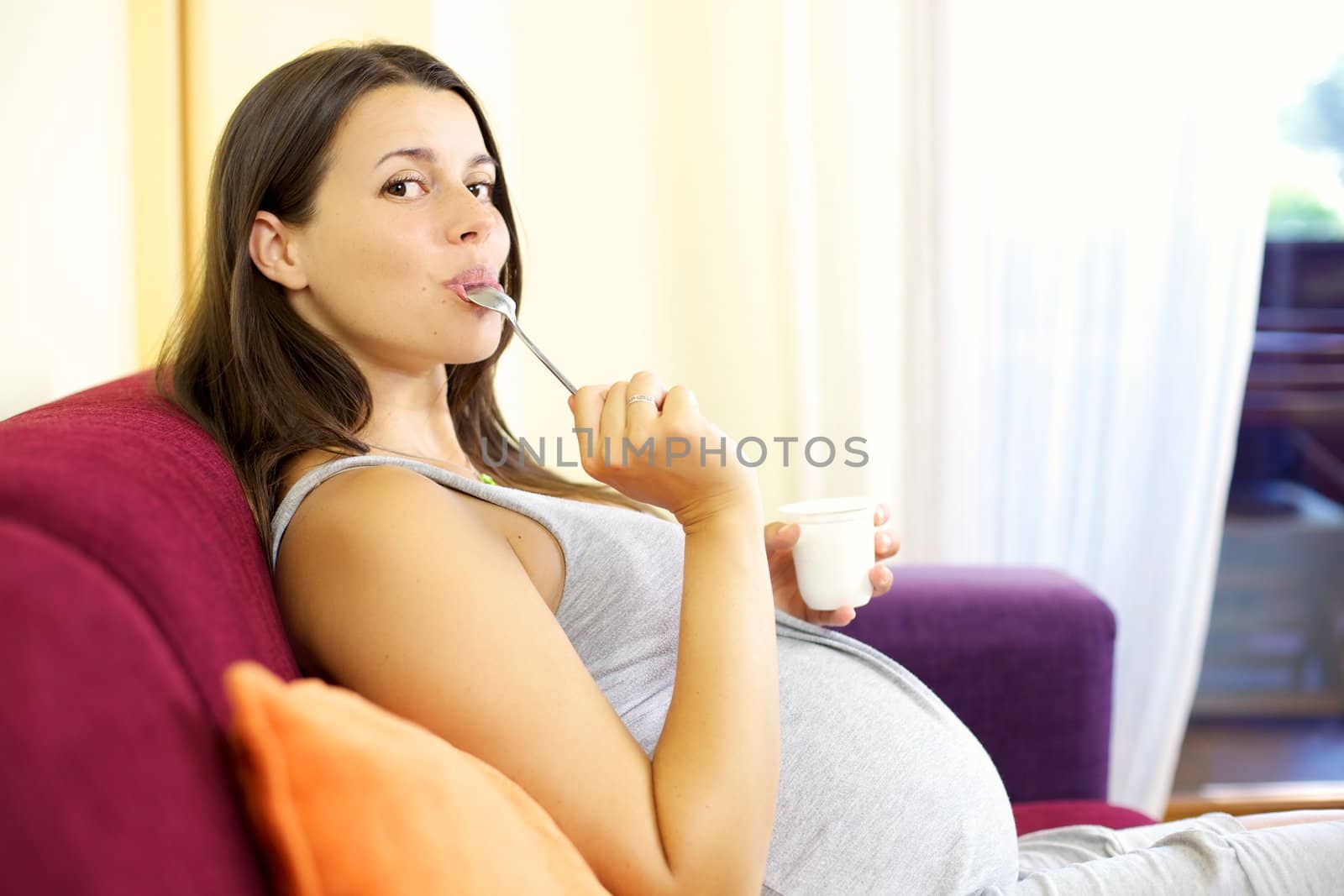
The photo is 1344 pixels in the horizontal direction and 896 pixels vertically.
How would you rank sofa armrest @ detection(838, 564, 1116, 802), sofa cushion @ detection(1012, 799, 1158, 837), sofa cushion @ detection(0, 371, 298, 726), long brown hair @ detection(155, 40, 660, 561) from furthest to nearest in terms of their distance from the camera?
1. sofa armrest @ detection(838, 564, 1116, 802)
2. sofa cushion @ detection(1012, 799, 1158, 837)
3. long brown hair @ detection(155, 40, 660, 561)
4. sofa cushion @ detection(0, 371, 298, 726)

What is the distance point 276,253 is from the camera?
110 centimetres

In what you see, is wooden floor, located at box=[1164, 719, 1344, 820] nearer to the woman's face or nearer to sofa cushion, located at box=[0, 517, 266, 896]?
the woman's face

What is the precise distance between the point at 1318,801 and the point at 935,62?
1.79 metres

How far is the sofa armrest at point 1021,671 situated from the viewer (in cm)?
151

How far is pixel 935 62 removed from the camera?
2357mm

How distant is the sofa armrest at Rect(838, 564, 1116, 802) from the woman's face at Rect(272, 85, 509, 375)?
715 mm

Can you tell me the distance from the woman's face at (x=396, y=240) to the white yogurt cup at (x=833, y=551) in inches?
14.3

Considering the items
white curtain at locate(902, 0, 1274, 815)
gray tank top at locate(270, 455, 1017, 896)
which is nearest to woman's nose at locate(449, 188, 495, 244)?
gray tank top at locate(270, 455, 1017, 896)

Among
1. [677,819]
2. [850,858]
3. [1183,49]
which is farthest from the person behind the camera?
[1183,49]

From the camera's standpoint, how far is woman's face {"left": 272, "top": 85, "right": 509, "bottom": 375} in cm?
106

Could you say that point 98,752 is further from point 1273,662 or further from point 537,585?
point 1273,662

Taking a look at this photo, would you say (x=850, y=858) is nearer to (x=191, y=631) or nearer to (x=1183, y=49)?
(x=191, y=631)

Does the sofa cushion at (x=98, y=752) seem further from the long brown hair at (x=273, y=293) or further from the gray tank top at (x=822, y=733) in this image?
the long brown hair at (x=273, y=293)

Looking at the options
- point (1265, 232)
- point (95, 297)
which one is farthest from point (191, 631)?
point (1265, 232)
